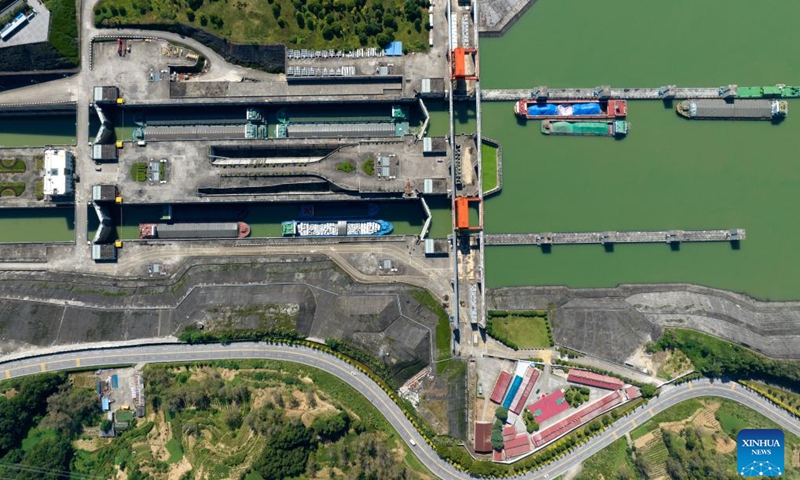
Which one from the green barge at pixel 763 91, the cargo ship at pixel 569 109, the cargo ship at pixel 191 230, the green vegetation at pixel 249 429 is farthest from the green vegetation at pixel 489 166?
the green barge at pixel 763 91

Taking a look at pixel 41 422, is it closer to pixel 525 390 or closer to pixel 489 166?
pixel 525 390

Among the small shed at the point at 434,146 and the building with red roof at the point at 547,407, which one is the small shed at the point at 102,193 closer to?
the small shed at the point at 434,146

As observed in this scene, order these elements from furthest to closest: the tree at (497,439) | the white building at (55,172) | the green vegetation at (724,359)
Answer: the green vegetation at (724,359) < the tree at (497,439) < the white building at (55,172)

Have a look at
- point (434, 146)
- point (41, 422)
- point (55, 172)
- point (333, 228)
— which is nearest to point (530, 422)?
point (333, 228)

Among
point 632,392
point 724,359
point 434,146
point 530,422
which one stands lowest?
point 530,422

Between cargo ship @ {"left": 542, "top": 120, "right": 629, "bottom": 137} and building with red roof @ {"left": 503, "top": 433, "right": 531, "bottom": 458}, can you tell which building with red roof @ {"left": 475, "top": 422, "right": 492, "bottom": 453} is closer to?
building with red roof @ {"left": 503, "top": 433, "right": 531, "bottom": 458}

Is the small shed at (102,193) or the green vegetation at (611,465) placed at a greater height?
the small shed at (102,193)

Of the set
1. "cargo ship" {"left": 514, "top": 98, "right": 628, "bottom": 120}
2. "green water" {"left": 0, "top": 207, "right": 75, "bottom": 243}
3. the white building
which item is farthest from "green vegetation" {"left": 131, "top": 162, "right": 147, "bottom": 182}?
"cargo ship" {"left": 514, "top": 98, "right": 628, "bottom": 120}
